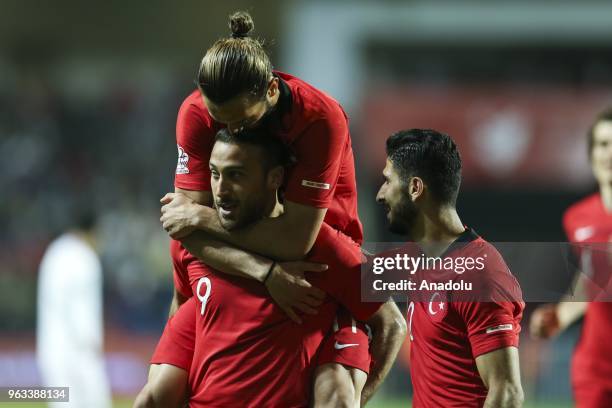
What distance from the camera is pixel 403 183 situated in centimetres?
396

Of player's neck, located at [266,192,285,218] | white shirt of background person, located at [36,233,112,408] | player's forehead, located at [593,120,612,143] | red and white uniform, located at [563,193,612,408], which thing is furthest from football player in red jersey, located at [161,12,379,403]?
white shirt of background person, located at [36,233,112,408]

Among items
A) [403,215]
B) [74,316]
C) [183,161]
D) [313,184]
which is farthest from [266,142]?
[74,316]

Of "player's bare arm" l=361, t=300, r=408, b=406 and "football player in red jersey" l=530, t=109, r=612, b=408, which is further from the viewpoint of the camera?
"football player in red jersey" l=530, t=109, r=612, b=408

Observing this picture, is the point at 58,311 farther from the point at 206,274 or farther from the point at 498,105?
the point at 498,105

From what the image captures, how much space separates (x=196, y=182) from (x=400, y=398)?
9.41 metres

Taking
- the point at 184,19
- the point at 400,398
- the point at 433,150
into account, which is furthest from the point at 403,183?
the point at 184,19

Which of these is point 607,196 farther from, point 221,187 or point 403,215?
point 221,187

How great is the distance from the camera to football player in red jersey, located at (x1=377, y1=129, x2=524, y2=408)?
3.60m

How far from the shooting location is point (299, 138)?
3.88 metres

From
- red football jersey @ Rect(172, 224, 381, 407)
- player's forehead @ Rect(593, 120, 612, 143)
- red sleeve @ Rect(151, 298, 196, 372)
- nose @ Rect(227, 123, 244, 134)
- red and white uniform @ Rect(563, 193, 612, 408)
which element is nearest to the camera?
nose @ Rect(227, 123, 244, 134)

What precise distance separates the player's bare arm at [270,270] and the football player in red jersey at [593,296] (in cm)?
177

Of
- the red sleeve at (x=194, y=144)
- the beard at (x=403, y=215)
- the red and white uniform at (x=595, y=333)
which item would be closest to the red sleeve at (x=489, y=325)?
the beard at (x=403, y=215)

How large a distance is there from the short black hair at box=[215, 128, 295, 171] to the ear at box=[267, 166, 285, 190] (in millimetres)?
16

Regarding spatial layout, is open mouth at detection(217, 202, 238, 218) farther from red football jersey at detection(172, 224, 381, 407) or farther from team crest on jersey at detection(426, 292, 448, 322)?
team crest on jersey at detection(426, 292, 448, 322)
